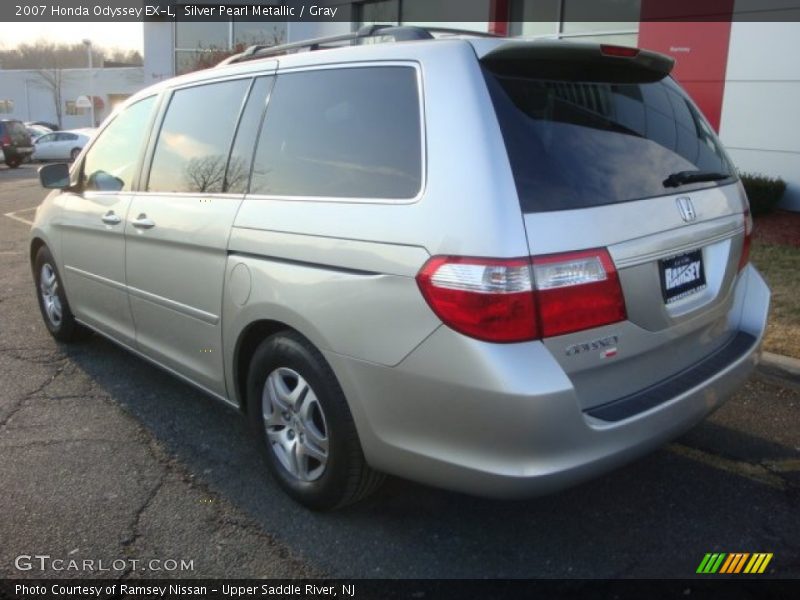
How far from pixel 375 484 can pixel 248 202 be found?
4.34 ft

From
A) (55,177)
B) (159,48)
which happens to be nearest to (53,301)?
(55,177)

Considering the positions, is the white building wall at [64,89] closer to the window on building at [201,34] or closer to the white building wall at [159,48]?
the white building wall at [159,48]

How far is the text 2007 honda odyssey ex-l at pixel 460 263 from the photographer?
7.52 ft

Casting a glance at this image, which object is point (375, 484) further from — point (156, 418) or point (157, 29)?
point (157, 29)

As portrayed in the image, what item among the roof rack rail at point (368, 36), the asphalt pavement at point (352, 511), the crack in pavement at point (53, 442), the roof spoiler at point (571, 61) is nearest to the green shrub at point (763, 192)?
the asphalt pavement at point (352, 511)

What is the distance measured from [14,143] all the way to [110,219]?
26134 millimetres

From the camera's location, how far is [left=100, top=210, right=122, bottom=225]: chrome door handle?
160 inches

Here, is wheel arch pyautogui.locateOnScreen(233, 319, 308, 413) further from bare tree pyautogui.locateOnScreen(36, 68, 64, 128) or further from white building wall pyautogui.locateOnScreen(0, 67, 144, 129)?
bare tree pyautogui.locateOnScreen(36, 68, 64, 128)

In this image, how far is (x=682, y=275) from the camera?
271cm

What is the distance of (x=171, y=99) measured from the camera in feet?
13.1

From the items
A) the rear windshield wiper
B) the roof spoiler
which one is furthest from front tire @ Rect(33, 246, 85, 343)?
the rear windshield wiper

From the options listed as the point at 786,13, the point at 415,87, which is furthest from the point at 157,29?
the point at 415,87

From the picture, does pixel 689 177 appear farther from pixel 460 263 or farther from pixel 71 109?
pixel 71 109

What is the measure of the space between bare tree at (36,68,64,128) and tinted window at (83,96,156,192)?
64790 millimetres
